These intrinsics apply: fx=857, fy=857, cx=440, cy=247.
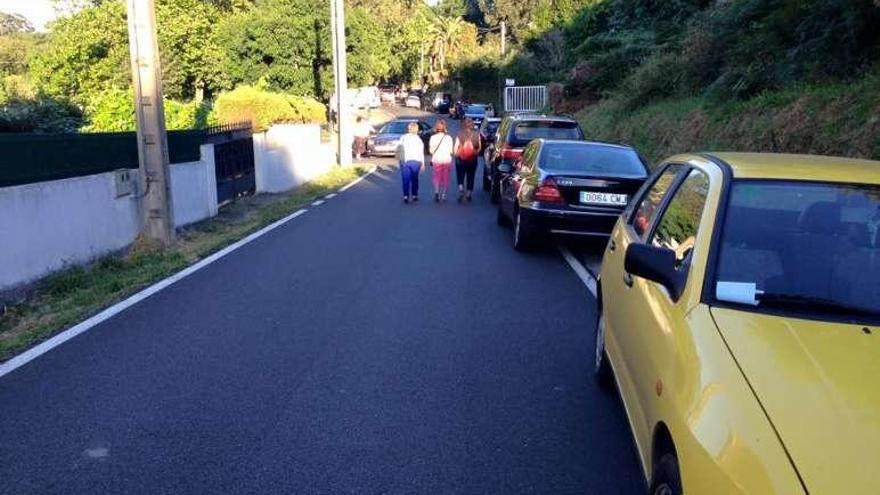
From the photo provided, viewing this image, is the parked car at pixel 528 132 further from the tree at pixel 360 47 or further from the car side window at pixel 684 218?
the tree at pixel 360 47

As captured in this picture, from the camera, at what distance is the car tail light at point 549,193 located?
33.4 feet

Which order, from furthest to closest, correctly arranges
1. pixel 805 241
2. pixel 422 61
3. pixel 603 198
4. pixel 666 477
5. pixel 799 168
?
1. pixel 422 61
2. pixel 603 198
3. pixel 799 168
4. pixel 805 241
5. pixel 666 477

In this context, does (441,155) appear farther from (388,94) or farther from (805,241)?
(388,94)

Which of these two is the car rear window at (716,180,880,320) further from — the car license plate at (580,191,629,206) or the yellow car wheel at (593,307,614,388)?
the car license plate at (580,191,629,206)

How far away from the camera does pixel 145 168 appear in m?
11.4

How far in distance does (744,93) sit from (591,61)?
62.9 ft

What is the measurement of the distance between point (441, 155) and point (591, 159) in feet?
21.1

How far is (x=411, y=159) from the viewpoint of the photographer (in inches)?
667

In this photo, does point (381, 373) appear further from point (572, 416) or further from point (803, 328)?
point (803, 328)

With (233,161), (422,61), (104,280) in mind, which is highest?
(422,61)

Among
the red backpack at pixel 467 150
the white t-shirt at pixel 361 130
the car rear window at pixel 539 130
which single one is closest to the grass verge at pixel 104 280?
the red backpack at pixel 467 150

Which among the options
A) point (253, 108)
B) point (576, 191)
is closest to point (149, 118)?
point (576, 191)

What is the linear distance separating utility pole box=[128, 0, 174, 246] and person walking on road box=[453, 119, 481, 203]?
708 centimetres

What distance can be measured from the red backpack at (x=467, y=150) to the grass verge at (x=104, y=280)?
3.82 m
